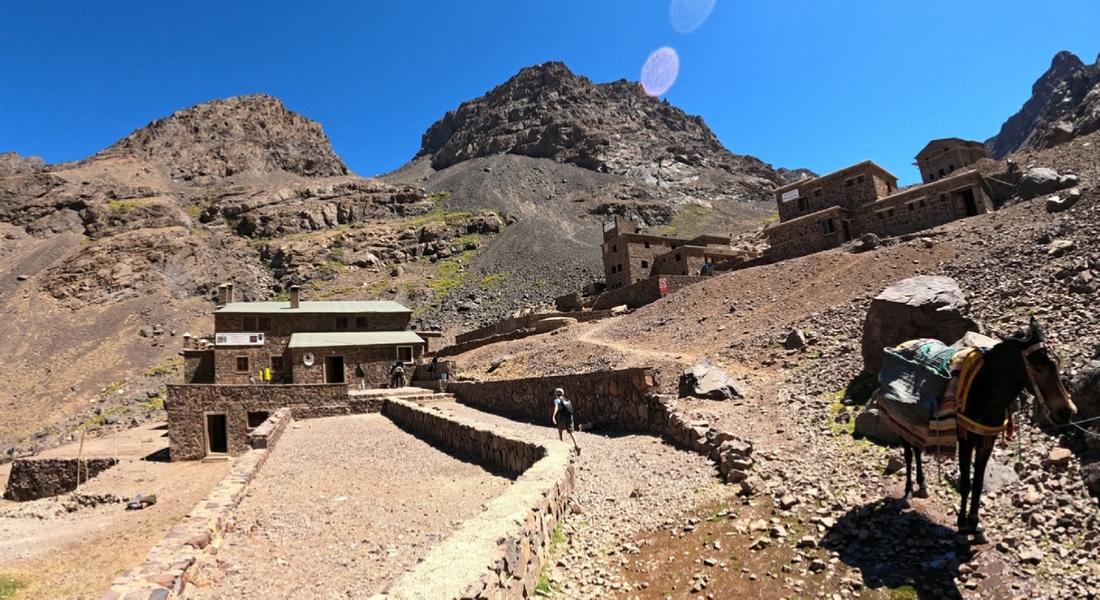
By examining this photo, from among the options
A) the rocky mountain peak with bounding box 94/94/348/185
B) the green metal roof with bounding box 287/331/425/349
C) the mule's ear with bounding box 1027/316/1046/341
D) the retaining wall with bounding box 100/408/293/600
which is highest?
A: the rocky mountain peak with bounding box 94/94/348/185

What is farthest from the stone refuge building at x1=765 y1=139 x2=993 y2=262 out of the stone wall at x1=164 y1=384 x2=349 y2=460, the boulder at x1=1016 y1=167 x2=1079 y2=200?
the stone wall at x1=164 y1=384 x2=349 y2=460

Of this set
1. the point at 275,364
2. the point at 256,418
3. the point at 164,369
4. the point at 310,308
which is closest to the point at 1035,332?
the point at 256,418

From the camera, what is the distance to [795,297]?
24188 mm

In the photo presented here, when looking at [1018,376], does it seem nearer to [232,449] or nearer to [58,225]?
[232,449]

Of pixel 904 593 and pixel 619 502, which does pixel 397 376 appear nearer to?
pixel 619 502

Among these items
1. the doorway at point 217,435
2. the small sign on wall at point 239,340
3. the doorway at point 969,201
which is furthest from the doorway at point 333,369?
the doorway at point 969,201

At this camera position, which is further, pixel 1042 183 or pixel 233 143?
pixel 233 143

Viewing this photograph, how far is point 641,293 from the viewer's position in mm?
39531

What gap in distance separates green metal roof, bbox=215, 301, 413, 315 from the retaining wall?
27752mm

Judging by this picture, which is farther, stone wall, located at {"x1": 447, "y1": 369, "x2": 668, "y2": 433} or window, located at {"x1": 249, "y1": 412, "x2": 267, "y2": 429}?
window, located at {"x1": 249, "y1": 412, "x2": 267, "y2": 429}

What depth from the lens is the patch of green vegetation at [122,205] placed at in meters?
95.5

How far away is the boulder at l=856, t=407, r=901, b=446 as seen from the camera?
9040 mm

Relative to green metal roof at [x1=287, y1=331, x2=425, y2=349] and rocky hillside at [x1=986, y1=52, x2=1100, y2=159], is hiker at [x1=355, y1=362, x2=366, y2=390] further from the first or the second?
rocky hillside at [x1=986, y1=52, x2=1100, y2=159]

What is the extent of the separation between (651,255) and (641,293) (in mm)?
11312
